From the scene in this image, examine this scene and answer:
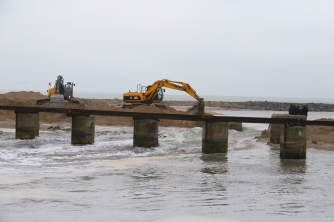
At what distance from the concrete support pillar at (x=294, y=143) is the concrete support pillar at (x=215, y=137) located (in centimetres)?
231

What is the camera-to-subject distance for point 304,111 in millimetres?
23469

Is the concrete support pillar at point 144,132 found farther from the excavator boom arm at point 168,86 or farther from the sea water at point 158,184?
the excavator boom arm at point 168,86

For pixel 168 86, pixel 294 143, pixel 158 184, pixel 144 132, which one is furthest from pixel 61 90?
pixel 158 184

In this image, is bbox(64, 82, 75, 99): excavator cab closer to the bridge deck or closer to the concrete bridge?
the concrete bridge

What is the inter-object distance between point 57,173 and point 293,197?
6390mm

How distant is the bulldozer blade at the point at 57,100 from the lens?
119 ft

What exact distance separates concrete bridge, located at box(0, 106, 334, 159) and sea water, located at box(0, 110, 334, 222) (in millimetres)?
548

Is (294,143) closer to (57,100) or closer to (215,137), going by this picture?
(215,137)

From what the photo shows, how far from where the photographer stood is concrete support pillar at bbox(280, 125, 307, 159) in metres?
20.0

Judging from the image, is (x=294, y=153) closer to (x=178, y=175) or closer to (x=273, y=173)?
(x=273, y=173)

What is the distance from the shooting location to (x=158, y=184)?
45.8 ft

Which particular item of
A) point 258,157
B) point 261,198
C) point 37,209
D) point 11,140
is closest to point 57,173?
point 37,209

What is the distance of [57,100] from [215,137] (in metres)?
17.9

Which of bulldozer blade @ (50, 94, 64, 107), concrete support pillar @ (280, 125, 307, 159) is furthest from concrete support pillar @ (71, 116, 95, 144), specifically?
bulldozer blade @ (50, 94, 64, 107)
